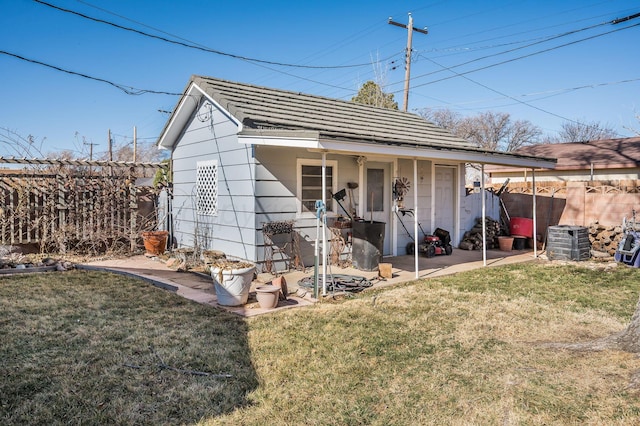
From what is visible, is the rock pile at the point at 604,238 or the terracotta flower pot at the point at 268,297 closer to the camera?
the terracotta flower pot at the point at 268,297

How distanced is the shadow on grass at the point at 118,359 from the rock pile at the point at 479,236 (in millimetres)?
7290

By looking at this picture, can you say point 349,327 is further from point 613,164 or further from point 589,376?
point 613,164

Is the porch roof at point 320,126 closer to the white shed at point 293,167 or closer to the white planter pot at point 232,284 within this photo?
the white shed at point 293,167

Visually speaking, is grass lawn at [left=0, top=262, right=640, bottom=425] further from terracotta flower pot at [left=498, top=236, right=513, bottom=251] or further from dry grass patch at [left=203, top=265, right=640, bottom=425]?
terracotta flower pot at [left=498, top=236, right=513, bottom=251]

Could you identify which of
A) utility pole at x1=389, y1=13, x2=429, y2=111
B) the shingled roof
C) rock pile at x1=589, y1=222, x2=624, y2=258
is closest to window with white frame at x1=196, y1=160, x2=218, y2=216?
the shingled roof

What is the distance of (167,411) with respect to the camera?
285cm

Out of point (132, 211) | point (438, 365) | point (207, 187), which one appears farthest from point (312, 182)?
point (438, 365)

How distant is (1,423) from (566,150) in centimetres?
2055

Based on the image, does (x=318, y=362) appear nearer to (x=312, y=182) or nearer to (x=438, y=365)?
(x=438, y=365)

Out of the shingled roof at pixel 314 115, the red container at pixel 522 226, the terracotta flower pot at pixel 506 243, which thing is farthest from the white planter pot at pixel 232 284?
the red container at pixel 522 226

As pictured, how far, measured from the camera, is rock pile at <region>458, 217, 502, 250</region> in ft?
34.8

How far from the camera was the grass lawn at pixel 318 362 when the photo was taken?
2.85 m

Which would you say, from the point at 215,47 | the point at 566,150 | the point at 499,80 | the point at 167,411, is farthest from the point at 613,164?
the point at 167,411

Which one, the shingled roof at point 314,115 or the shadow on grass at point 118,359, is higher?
the shingled roof at point 314,115
